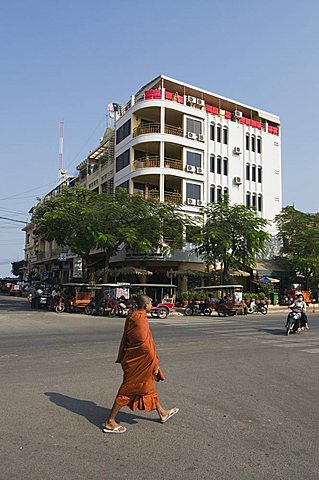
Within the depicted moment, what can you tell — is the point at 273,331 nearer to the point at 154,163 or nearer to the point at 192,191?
the point at 192,191

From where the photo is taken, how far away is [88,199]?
A: 31172 mm

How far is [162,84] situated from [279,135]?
14689 millimetres

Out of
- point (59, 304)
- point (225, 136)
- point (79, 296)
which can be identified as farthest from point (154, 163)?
point (59, 304)

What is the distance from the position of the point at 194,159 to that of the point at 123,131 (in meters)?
6.86

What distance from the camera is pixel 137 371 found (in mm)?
5297

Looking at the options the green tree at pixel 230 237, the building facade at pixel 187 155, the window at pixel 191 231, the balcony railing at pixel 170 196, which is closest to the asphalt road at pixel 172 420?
the green tree at pixel 230 237

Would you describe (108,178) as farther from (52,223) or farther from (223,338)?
(223,338)

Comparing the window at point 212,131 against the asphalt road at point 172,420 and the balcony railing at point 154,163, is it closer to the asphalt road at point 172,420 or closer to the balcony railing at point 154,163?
the balcony railing at point 154,163

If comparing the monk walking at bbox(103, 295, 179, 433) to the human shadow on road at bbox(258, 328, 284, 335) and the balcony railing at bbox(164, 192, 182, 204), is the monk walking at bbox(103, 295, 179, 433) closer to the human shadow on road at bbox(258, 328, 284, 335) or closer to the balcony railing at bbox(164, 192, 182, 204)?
the human shadow on road at bbox(258, 328, 284, 335)

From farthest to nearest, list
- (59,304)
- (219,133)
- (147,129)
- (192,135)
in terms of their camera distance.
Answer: (219,133) → (192,135) → (147,129) → (59,304)

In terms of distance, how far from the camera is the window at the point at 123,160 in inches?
1535

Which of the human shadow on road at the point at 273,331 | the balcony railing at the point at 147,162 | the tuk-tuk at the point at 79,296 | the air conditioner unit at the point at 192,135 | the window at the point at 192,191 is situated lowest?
the human shadow on road at the point at 273,331

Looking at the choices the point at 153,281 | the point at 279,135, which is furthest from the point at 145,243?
the point at 279,135

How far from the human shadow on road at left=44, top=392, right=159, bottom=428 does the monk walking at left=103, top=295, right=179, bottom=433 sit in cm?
39
